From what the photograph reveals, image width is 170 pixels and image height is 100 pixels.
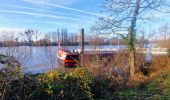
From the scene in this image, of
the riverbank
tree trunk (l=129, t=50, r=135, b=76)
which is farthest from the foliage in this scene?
tree trunk (l=129, t=50, r=135, b=76)

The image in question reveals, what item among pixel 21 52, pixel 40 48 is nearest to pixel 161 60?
pixel 40 48

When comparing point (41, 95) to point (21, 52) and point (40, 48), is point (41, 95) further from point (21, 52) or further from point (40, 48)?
point (40, 48)

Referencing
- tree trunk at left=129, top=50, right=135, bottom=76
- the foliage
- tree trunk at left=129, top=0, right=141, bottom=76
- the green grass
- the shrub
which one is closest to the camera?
the foliage

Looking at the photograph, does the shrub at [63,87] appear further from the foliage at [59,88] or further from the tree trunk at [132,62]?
the tree trunk at [132,62]

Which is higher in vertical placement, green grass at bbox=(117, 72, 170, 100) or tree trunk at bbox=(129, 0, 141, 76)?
tree trunk at bbox=(129, 0, 141, 76)

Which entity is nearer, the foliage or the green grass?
the foliage

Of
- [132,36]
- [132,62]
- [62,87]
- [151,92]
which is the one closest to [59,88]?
[62,87]

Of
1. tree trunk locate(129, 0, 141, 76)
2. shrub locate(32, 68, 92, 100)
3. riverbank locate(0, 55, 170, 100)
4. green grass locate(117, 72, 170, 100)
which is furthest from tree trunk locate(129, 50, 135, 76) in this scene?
shrub locate(32, 68, 92, 100)

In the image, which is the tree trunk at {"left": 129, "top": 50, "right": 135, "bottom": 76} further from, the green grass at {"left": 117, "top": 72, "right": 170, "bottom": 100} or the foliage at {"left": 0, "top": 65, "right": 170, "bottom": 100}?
the foliage at {"left": 0, "top": 65, "right": 170, "bottom": 100}

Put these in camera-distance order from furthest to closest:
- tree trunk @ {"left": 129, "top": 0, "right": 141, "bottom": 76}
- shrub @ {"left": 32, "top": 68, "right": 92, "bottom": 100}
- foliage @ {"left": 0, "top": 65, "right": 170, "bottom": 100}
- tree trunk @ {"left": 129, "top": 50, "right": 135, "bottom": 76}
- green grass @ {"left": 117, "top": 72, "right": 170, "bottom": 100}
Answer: tree trunk @ {"left": 129, "top": 50, "right": 135, "bottom": 76} < tree trunk @ {"left": 129, "top": 0, "right": 141, "bottom": 76} < green grass @ {"left": 117, "top": 72, "right": 170, "bottom": 100} < shrub @ {"left": 32, "top": 68, "right": 92, "bottom": 100} < foliage @ {"left": 0, "top": 65, "right": 170, "bottom": 100}

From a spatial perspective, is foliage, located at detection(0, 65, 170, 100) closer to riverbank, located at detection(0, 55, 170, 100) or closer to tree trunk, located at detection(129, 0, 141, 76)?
riverbank, located at detection(0, 55, 170, 100)

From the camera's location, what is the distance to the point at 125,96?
7691 mm

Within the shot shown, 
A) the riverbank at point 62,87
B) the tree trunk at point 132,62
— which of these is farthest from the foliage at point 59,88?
the tree trunk at point 132,62

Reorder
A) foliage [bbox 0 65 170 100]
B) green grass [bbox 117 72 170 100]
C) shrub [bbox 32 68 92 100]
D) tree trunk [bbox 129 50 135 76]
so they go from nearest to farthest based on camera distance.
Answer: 1. foliage [bbox 0 65 170 100]
2. shrub [bbox 32 68 92 100]
3. green grass [bbox 117 72 170 100]
4. tree trunk [bbox 129 50 135 76]
